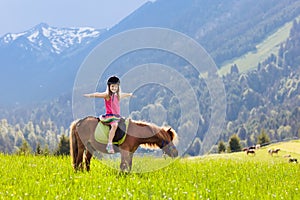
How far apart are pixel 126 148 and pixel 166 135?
1323 mm

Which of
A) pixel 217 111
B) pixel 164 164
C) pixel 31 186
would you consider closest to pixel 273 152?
pixel 217 111

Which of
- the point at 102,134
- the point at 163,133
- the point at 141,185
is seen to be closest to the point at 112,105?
the point at 102,134

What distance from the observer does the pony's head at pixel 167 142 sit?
1255cm

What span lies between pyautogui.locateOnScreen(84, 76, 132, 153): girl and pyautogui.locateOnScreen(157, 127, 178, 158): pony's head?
1.45 m

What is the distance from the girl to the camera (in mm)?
11703

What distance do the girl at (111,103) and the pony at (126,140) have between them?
44 centimetres

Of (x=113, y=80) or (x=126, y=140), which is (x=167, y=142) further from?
(x=113, y=80)

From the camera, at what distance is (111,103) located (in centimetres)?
1191

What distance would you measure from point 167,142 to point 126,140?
1256mm

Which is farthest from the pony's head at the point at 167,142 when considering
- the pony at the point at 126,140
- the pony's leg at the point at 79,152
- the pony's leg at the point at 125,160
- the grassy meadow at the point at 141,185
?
the pony's leg at the point at 79,152

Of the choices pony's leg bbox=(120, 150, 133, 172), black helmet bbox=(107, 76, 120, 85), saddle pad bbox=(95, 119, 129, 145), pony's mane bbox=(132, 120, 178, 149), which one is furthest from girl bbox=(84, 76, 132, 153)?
pony's mane bbox=(132, 120, 178, 149)

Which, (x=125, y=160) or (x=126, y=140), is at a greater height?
(x=126, y=140)

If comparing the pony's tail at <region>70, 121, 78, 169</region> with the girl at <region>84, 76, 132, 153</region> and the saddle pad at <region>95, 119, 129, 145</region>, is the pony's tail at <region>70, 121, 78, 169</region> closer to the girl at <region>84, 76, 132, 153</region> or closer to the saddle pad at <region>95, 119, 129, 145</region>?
the saddle pad at <region>95, 119, 129, 145</region>

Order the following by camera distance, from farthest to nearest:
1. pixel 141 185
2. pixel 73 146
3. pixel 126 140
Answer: pixel 73 146 < pixel 126 140 < pixel 141 185
